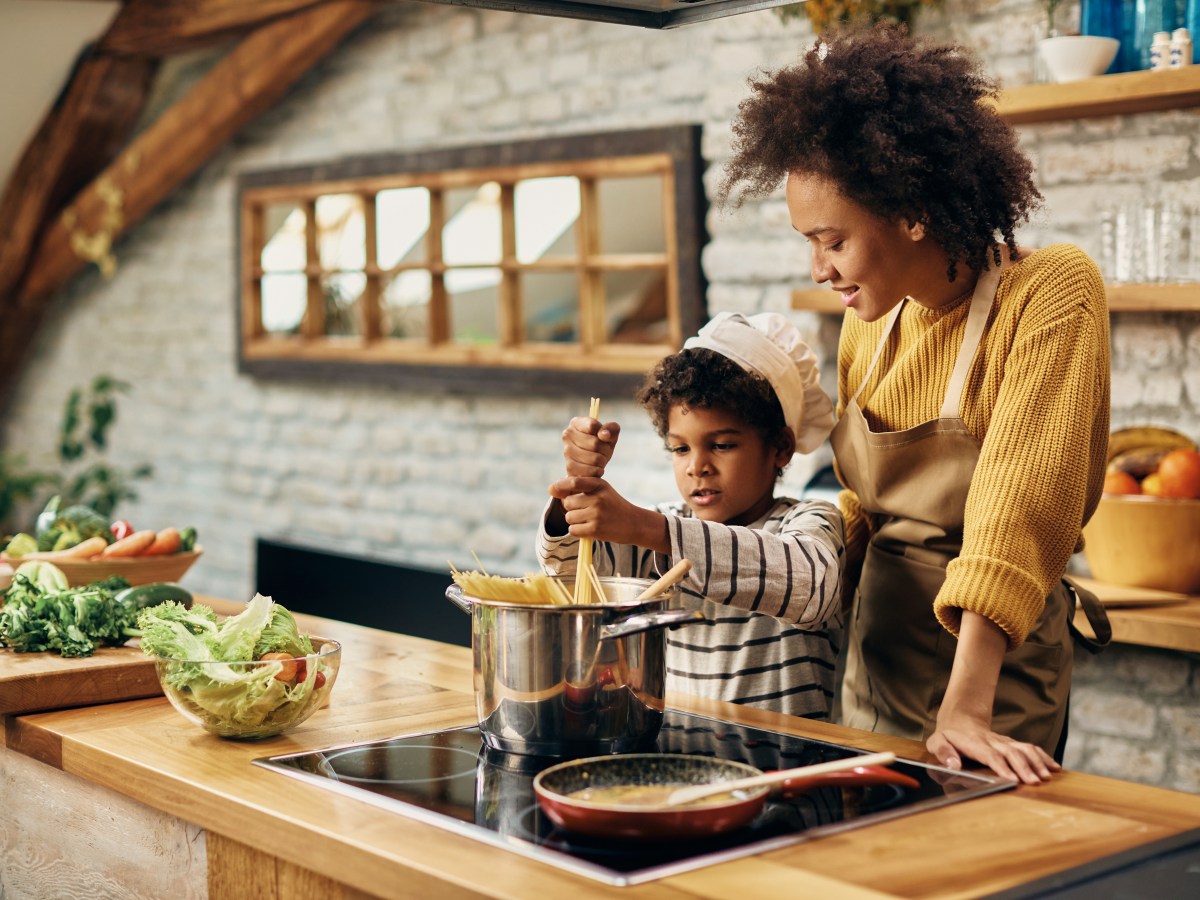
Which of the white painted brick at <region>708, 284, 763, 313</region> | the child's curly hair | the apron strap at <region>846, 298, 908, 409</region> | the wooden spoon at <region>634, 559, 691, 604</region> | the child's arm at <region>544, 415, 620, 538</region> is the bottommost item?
the wooden spoon at <region>634, 559, 691, 604</region>

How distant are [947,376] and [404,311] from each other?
5.00 meters

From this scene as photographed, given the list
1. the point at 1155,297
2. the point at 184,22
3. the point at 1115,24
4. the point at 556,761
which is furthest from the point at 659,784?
the point at 184,22

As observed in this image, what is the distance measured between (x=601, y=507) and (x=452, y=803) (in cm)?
43

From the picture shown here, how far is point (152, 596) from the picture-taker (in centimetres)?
215

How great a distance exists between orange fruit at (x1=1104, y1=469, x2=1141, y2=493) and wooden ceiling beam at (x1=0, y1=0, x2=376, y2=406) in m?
3.59

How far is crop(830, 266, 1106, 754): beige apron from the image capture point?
1.89 metres

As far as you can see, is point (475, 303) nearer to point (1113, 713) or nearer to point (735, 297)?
point (735, 297)

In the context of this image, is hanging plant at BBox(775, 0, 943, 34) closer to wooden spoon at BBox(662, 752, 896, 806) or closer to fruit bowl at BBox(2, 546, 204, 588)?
fruit bowl at BBox(2, 546, 204, 588)

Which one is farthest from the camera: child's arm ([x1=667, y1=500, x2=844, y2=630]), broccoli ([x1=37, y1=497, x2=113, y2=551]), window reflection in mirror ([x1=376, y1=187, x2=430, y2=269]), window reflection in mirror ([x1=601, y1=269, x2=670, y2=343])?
window reflection in mirror ([x1=601, y1=269, x2=670, y2=343])

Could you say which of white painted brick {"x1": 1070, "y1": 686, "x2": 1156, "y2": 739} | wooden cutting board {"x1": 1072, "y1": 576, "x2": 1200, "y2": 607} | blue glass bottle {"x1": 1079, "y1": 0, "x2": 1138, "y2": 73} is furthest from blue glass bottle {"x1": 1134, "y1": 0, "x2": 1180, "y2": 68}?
white painted brick {"x1": 1070, "y1": 686, "x2": 1156, "y2": 739}

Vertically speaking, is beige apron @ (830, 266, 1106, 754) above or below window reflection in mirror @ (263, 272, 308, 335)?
below

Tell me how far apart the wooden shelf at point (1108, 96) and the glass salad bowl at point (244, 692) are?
85.0 inches

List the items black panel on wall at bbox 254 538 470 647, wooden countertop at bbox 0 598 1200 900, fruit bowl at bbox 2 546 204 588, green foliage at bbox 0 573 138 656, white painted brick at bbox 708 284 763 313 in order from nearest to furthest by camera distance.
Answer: wooden countertop at bbox 0 598 1200 900, green foliage at bbox 0 573 138 656, fruit bowl at bbox 2 546 204 588, white painted brick at bbox 708 284 763 313, black panel on wall at bbox 254 538 470 647

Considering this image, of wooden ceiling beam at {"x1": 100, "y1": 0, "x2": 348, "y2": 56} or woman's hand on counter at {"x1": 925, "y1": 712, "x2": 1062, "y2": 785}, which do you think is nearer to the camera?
woman's hand on counter at {"x1": 925, "y1": 712, "x2": 1062, "y2": 785}
